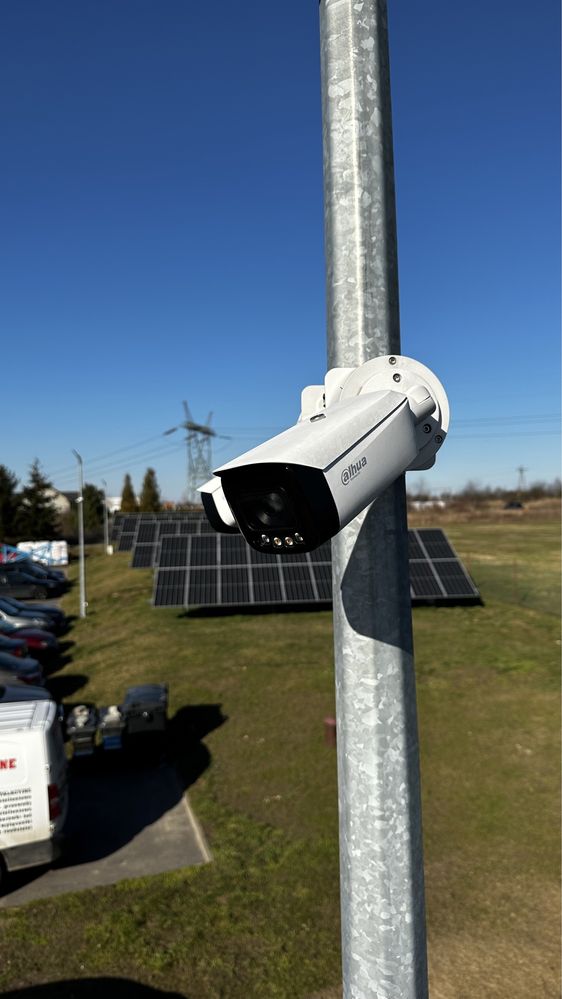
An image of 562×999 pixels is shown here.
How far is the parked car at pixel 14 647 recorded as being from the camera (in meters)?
17.7

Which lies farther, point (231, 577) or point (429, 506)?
point (429, 506)

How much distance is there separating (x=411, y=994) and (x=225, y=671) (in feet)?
48.0

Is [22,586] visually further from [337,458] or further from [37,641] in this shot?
[337,458]

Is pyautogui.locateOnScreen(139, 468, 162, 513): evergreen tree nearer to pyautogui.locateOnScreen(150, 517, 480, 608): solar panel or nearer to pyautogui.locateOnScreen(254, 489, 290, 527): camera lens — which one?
pyautogui.locateOnScreen(150, 517, 480, 608): solar panel

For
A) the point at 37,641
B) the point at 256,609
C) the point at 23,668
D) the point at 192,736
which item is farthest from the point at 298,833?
the point at 256,609

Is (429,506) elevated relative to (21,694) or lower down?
elevated

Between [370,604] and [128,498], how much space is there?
84.1m

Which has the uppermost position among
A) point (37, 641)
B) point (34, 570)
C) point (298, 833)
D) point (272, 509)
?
point (272, 509)

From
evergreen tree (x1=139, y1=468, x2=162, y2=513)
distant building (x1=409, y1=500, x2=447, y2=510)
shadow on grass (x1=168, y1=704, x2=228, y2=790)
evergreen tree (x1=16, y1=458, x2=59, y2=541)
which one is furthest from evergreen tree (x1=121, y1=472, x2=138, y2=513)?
shadow on grass (x1=168, y1=704, x2=228, y2=790)

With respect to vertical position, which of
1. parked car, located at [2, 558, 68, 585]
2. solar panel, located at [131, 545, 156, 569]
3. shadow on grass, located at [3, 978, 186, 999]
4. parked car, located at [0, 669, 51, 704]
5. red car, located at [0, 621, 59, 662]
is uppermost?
solar panel, located at [131, 545, 156, 569]

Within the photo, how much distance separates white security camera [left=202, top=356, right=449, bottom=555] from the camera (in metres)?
1.52

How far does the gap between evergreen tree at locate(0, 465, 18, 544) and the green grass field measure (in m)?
41.8

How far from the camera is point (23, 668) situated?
15688 mm

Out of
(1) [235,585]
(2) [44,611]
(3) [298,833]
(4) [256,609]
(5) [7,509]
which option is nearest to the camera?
(3) [298,833]
